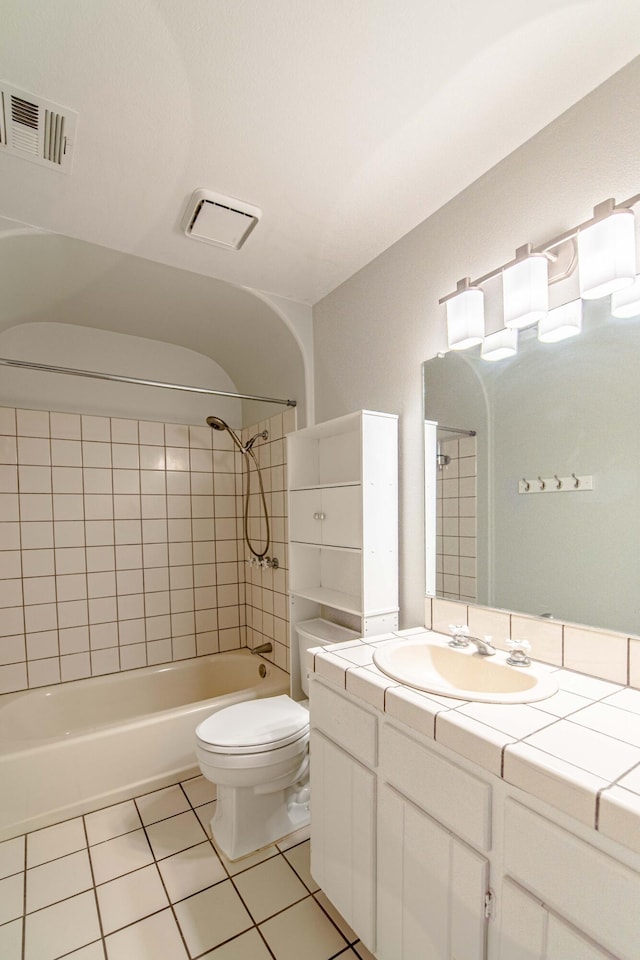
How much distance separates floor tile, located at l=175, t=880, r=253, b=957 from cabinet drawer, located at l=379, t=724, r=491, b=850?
0.77m

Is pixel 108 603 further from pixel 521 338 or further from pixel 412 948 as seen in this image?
pixel 521 338

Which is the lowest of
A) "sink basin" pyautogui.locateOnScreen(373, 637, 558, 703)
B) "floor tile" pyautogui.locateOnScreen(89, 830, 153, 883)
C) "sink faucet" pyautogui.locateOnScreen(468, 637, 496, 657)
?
"floor tile" pyautogui.locateOnScreen(89, 830, 153, 883)

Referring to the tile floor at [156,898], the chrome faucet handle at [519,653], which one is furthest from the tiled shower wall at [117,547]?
the chrome faucet handle at [519,653]

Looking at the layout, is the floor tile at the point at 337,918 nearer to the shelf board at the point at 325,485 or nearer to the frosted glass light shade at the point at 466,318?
the shelf board at the point at 325,485

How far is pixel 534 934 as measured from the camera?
744 mm

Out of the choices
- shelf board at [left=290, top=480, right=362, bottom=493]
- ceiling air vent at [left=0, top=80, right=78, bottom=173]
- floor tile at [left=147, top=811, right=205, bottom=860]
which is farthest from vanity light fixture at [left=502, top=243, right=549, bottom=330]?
floor tile at [left=147, top=811, right=205, bottom=860]

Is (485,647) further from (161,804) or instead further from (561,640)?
(161,804)

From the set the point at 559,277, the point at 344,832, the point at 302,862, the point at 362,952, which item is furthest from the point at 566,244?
the point at 302,862

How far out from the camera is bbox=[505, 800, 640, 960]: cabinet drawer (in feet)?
2.07

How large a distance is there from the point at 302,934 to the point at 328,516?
4.30ft

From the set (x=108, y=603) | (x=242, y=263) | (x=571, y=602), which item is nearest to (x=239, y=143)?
(x=242, y=263)

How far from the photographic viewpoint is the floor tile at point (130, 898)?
1.36 m

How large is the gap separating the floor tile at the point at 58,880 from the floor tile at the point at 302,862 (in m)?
0.67

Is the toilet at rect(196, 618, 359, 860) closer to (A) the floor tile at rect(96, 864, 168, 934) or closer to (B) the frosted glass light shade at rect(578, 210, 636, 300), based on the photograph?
(A) the floor tile at rect(96, 864, 168, 934)
